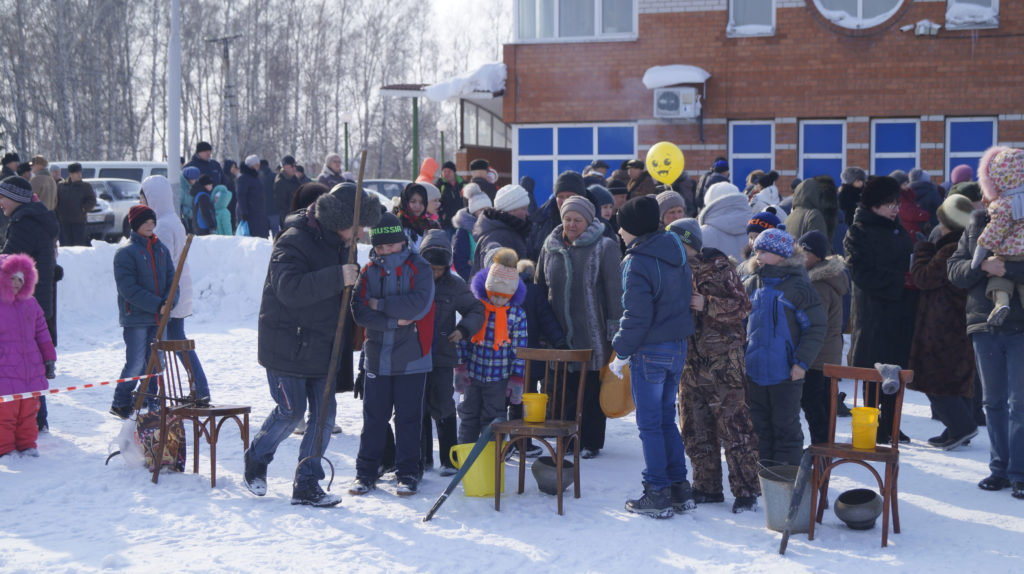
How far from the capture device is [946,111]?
59.3 feet

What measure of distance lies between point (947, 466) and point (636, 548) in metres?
2.83

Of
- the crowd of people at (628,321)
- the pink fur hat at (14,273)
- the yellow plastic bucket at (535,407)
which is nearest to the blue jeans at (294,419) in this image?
the crowd of people at (628,321)

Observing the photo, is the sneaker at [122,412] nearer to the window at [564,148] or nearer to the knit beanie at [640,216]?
the knit beanie at [640,216]

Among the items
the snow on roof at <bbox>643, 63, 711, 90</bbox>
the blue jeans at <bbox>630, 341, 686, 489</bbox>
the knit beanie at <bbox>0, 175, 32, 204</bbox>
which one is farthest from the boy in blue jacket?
the snow on roof at <bbox>643, 63, 711, 90</bbox>

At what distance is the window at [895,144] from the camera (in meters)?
18.4

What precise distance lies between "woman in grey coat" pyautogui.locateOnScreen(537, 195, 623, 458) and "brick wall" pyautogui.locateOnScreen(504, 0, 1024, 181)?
12313 millimetres

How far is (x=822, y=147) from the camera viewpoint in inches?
736

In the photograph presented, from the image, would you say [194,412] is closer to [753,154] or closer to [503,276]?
[503,276]

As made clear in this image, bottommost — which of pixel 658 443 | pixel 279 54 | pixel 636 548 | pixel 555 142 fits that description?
pixel 636 548

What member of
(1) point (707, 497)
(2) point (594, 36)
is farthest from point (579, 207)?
(2) point (594, 36)

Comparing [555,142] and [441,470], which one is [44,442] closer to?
[441,470]

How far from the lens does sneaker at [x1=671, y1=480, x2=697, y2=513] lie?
5980 millimetres

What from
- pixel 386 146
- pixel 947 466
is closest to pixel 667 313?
pixel 947 466

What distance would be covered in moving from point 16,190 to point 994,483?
7008 millimetres
